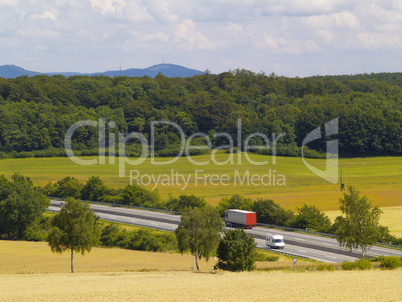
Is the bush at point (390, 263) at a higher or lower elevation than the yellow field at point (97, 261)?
higher

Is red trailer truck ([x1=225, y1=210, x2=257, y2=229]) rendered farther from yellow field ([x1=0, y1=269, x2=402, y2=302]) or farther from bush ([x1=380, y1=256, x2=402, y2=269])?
A: yellow field ([x1=0, y1=269, x2=402, y2=302])

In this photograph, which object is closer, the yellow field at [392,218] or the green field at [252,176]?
the yellow field at [392,218]

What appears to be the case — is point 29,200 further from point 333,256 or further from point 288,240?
point 333,256

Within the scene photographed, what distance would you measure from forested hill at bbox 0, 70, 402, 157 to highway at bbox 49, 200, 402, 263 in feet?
214

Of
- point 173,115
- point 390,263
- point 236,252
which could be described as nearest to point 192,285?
point 236,252

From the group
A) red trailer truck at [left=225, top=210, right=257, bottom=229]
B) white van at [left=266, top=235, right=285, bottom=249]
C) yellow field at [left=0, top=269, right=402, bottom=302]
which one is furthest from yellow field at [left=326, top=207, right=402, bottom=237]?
yellow field at [left=0, top=269, right=402, bottom=302]

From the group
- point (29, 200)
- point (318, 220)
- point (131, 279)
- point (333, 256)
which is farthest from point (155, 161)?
point (131, 279)

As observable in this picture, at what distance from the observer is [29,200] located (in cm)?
6875

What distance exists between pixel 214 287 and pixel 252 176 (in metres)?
81.4

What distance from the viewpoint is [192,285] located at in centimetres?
3088

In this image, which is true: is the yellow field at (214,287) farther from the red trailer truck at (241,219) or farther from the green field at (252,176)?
the green field at (252,176)

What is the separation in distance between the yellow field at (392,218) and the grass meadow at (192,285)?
26.9 m

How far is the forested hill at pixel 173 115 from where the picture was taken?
14325cm

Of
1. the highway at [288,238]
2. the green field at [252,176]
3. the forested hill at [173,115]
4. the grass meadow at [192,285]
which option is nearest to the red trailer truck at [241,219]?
the highway at [288,238]
